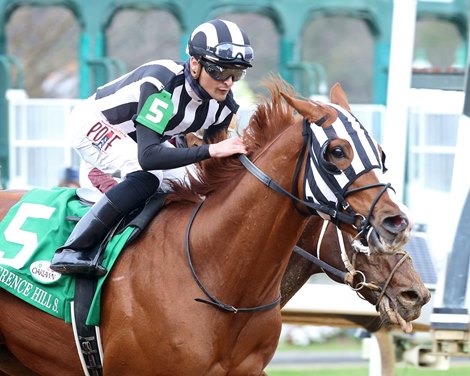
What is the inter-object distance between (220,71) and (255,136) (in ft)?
1.09

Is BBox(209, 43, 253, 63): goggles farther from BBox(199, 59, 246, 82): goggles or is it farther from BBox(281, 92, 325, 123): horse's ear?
BBox(281, 92, 325, 123): horse's ear

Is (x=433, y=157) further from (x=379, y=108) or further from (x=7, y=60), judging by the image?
(x=7, y=60)

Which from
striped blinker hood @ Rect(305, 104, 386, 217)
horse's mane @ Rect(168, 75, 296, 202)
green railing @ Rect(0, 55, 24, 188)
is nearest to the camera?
striped blinker hood @ Rect(305, 104, 386, 217)

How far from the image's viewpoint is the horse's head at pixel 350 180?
4090 millimetres

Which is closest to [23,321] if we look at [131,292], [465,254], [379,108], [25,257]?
[25,257]

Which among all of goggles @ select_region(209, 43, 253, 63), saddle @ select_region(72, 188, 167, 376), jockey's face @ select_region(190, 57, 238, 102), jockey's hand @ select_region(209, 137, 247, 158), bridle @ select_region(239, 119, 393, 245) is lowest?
saddle @ select_region(72, 188, 167, 376)

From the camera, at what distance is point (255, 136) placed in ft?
15.2

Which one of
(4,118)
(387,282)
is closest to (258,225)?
(387,282)

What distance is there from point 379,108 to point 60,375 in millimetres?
7324

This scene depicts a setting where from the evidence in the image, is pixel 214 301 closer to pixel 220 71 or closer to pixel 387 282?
pixel 387 282

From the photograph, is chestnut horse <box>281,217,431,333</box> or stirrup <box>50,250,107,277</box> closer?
chestnut horse <box>281,217,431,333</box>

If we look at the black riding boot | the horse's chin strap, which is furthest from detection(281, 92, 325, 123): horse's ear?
→ the black riding boot

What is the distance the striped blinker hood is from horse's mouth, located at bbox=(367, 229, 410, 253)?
7.0 inches

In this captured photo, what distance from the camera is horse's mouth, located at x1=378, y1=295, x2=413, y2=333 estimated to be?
420 centimetres
